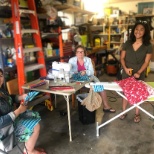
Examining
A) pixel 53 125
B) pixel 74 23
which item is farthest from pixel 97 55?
pixel 53 125

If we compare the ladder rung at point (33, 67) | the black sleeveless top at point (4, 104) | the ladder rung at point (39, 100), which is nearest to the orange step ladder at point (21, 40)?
the ladder rung at point (33, 67)

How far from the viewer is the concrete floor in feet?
6.73

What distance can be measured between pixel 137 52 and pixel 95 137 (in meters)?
1.30

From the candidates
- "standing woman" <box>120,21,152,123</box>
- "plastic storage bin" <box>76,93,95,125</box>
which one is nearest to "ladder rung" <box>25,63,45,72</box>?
"plastic storage bin" <box>76,93,95,125</box>

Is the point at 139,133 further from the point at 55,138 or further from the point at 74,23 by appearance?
the point at 74,23

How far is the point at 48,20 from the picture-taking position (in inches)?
131

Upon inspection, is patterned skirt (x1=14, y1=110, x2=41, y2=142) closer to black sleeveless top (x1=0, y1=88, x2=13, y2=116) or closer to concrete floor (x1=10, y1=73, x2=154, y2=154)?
black sleeveless top (x1=0, y1=88, x2=13, y2=116)

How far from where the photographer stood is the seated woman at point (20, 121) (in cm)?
147

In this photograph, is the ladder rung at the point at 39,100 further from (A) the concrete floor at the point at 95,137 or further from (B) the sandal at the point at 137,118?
(B) the sandal at the point at 137,118

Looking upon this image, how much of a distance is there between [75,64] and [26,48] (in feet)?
2.60

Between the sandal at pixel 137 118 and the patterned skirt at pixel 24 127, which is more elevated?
the patterned skirt at pixel 24 127

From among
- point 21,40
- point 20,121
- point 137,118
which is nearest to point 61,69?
point 21,40

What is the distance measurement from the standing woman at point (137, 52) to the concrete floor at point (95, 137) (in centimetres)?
26

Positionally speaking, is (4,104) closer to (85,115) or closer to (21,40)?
(21,40)
